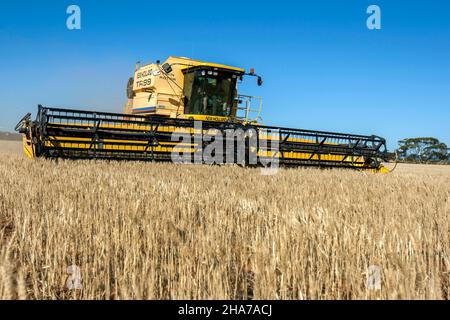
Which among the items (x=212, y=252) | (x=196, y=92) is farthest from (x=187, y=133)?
(x=212, y=252)

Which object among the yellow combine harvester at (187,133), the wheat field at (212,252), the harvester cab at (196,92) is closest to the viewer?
the wheat field at (212,252)

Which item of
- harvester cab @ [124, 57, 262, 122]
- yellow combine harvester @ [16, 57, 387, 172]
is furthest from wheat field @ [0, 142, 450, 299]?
harvester cab @ [124, 57, 262, 122]

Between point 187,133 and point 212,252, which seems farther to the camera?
point 187,133

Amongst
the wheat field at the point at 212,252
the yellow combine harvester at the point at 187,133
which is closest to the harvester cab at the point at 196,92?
the yellow combine harvester at the point at 187,133

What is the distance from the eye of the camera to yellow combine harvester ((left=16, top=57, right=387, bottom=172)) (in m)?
8.74

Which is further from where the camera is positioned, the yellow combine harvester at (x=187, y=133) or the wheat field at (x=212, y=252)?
the yellow combine harvester at (x=187, y=133)

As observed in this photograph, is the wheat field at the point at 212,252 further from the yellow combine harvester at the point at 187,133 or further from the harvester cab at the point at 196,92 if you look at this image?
the harvester cab at the point at 196,92

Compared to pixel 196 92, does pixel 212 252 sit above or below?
below

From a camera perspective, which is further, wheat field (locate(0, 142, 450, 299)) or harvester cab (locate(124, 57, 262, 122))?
harvester cab (locate(124, 57, 262, 122))

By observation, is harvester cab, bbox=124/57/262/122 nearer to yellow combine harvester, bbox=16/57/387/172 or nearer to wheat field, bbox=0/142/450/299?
yellow combine harvester, bbox=16/57/387/172

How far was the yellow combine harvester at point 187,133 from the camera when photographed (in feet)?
28.7

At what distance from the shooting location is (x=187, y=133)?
9492 millimetres

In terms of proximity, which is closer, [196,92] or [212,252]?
[212,252]

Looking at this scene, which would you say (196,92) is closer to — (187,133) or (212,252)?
(187,133)
